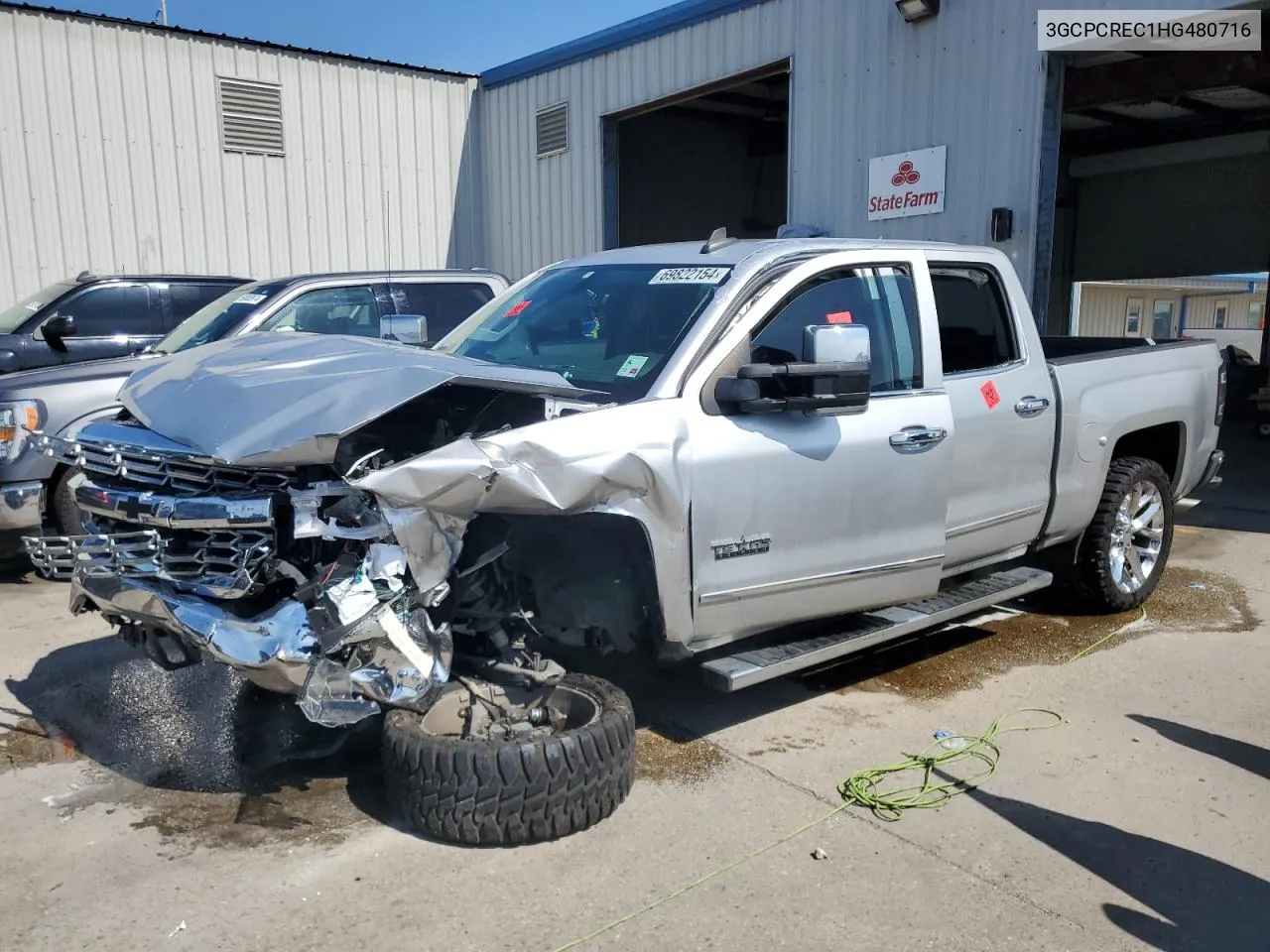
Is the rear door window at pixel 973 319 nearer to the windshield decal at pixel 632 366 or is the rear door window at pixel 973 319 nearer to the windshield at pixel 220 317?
the windshield decal at pixel 632 366

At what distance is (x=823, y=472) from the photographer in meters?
4.02

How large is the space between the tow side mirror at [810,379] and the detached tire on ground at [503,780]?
1.23 metres

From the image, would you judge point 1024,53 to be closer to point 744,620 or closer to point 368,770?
point 744,620

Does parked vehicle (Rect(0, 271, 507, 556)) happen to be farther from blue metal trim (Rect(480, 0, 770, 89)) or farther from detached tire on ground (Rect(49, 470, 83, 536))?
blue metal trim (Rect(480, 0, 770, 89))

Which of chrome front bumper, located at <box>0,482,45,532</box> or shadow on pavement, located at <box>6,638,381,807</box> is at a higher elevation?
chrome front bumper, located at <box>0,482,45,532</box>

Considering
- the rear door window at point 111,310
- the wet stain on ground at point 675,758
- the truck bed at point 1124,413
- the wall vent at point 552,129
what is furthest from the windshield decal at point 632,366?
the wall vent at point 552,129

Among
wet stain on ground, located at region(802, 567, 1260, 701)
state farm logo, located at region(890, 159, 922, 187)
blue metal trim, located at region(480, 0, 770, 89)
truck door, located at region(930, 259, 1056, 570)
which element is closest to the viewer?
truck door, located at region(930, 259, 1056, 570)

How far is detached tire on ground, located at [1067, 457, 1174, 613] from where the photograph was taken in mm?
5719

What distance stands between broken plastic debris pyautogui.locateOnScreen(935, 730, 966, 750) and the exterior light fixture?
733 cm

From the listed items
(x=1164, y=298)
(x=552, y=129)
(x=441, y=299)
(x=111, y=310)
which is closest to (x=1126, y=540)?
(x=441, y=299)

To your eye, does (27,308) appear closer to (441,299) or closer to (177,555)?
(441,299)

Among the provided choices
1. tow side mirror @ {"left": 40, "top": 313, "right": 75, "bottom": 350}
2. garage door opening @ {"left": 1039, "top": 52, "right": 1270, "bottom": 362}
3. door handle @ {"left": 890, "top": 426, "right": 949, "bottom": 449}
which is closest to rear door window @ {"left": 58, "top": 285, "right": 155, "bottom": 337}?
tow side mirror @ {"left": 40, "top": 313, "right": 75, "bottom": 350}

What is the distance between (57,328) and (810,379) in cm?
688

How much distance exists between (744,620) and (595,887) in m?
1.18
